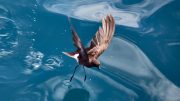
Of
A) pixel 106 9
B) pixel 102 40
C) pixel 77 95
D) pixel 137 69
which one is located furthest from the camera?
pixel 106 9

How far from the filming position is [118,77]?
210 cm

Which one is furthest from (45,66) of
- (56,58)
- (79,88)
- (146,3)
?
(146,3)

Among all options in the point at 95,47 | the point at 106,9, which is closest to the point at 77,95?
the point at 95,47

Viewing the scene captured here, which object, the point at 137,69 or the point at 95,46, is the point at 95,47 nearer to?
the point at 95,46

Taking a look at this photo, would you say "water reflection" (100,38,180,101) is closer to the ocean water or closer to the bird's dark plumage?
the ocean water

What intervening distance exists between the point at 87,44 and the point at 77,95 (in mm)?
316

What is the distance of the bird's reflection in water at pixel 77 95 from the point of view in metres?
1.97

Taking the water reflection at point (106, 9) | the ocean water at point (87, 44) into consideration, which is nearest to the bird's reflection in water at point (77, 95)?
the ocean water at point (87, 44)

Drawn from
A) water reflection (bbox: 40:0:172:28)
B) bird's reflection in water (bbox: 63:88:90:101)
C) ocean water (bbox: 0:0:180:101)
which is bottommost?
bird's reflection in water (bbox: 63:88:90:101)

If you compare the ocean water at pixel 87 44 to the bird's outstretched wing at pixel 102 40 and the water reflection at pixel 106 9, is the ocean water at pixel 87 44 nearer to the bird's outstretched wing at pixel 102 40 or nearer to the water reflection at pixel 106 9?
the water reflection at pixel 106 9

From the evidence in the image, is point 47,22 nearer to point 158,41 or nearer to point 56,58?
point 56,58

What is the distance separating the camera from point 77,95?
1982 mm

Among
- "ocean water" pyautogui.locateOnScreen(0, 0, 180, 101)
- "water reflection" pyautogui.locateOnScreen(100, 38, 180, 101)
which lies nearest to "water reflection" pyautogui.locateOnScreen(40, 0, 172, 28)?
"ocean water" pyautogui.locateOnScreen(0, 0, 180, 101)

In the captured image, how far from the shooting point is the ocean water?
2.03 meters
